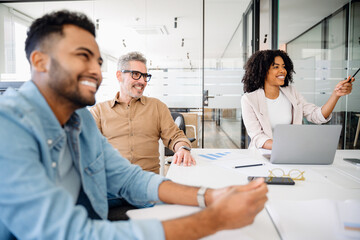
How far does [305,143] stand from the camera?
4.26 feet

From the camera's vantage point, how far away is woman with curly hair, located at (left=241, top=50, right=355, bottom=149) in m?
2.07

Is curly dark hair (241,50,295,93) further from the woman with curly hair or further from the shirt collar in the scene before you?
the shirt collar

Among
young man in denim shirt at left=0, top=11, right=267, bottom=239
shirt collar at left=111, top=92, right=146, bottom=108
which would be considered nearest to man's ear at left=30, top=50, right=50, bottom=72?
young man in denim shirt at left=0, top=11, right=267, bottom=239

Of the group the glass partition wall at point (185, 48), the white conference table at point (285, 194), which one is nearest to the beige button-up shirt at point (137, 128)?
the white conference table at point (285, 194)

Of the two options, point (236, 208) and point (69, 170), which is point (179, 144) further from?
point (236, 208)

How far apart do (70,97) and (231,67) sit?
168 inches

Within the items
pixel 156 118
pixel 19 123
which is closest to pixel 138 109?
pixel 156 118

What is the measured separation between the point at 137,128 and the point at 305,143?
1151 millimetres

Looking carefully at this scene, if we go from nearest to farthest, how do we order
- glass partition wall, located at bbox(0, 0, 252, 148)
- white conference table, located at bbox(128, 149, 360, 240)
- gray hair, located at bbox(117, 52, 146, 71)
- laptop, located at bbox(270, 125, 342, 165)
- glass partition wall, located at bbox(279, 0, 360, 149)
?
white conference table, located at bbox(128, 149, 360, 240)
laptop, located at bbox(270, 125, 342, 165)
gray hair, located at bbox(117, 52, 146, 71)
glass partition wall, located at bbox(279, 0, 360, 149)
glass partition wall, located at bbox(0, 0, 252, 148)

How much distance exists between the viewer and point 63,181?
0.76m

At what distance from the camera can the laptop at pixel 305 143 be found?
1257mm

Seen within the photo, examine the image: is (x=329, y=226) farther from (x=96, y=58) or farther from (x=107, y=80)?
(x=107, y=80)

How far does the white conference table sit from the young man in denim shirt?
7 cm

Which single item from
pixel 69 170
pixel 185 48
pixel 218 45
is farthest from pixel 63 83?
pixel 185 48
